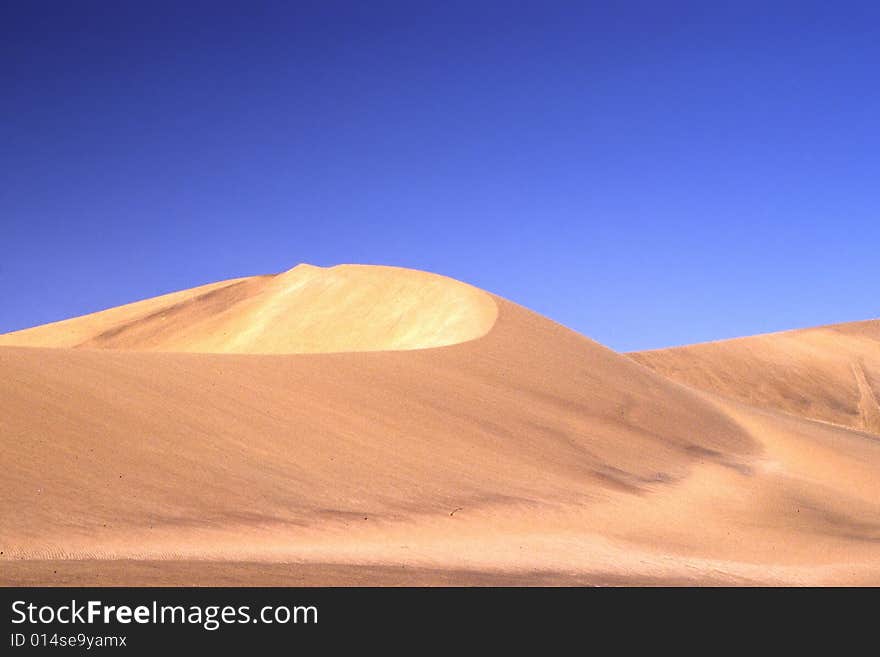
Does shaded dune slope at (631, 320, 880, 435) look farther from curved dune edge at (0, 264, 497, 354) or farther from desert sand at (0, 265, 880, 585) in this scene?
desert sand at (0, 265, 880, 585)

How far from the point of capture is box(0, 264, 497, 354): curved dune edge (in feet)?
110

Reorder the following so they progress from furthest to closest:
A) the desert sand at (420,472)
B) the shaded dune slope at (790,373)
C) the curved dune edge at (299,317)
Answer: the shaded dune slope at (790,373) → the curved dune edge at (299,317) → the desert sand at (420,472)

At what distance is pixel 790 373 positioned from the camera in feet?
202

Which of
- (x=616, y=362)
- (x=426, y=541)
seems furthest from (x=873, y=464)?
(x=426, y=541)

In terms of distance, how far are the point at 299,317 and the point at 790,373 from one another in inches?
1387

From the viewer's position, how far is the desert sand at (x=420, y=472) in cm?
1120

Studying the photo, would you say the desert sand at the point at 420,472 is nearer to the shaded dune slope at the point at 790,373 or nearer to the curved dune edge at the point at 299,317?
→ the curved dune edge at the point at 299,317

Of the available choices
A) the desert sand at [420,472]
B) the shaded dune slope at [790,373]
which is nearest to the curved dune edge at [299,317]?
the desert sand at [420,472]

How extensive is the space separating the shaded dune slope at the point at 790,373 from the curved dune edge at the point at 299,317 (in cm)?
2324

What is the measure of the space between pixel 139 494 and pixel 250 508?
Answer: 57.8 inches

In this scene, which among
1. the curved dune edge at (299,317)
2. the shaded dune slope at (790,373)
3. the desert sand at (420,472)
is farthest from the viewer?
the shaded dune slope at (790,373)

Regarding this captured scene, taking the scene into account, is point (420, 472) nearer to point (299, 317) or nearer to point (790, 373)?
point (299, 317)

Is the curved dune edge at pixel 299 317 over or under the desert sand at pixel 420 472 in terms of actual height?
over
